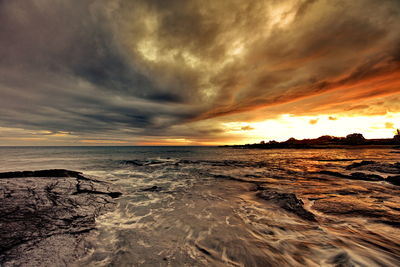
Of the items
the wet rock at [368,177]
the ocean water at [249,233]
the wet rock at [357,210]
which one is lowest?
the ocean water at [249,233]

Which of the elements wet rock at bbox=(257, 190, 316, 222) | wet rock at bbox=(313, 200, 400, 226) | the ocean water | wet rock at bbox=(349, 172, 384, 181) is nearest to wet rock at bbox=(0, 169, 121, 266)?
the ocean water

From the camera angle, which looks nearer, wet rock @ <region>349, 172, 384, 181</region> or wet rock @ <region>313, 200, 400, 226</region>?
wet rock @ <region>313, 200, 400, 226</region>

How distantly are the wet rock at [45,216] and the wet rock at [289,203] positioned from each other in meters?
7.96

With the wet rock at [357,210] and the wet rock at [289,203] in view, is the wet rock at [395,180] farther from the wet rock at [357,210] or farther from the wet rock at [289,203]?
the wet rock at [289,203]

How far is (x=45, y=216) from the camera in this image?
5391 mm

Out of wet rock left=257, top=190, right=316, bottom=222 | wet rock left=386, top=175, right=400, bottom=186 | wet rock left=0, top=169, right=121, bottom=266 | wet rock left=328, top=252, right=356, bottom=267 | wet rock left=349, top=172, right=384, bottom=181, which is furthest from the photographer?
wet rock left=349, top=172, right=384, bottom=181

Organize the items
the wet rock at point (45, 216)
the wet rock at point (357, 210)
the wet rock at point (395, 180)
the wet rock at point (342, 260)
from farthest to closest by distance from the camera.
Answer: the wet rock at point (395, 180)
the wet rock at point (357, 210)
the wet rock at point (45, 216)
the wet rock at point (342, 260)

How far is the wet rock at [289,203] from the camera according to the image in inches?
242

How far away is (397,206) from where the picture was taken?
6.46 metres

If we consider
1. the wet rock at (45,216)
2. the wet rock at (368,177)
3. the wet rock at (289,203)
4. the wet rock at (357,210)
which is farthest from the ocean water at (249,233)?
the wet rock at (368,177)

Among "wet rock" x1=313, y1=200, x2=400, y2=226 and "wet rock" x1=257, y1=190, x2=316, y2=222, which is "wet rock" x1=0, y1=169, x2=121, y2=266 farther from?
"wet rock" x1=313, y1=200, x2=400, y2=226

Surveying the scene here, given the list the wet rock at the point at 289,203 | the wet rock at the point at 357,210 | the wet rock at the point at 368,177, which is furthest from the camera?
the wet rock at the point at 368,177

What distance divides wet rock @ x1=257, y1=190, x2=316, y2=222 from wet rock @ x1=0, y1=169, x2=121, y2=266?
7.96 m

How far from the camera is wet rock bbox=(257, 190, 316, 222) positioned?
615cm
